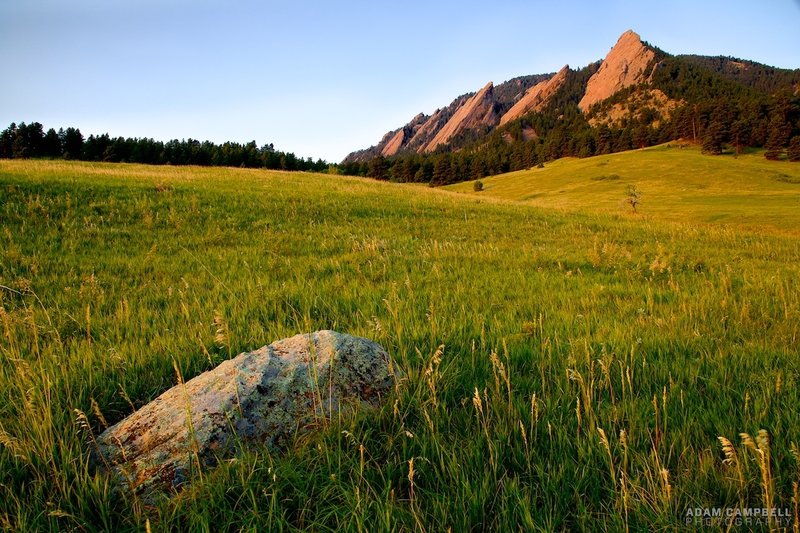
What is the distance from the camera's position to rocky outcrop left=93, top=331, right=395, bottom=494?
6.00 ft

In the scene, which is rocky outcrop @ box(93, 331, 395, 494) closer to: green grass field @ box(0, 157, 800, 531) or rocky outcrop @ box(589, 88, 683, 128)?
green grass field @ box(0, 157, 800, 531)

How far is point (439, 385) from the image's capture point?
8.25 ft

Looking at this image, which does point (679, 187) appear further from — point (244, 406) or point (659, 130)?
point (244, 406)

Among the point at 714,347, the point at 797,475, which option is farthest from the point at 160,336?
the point at 714,347

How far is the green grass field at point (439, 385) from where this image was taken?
1.63 m

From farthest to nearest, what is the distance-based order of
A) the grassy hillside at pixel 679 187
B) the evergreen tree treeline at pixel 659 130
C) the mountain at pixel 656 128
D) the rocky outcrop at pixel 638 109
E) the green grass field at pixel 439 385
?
the rocky outcrop at pixel 638 109 < the mountain at pixel 656 128 < the evergreen tree treeline at pixel 659 130 < the grassy hillside at pixel 679 187 < the green grass field at pixel 439 385

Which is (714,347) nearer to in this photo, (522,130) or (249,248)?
(249,248)

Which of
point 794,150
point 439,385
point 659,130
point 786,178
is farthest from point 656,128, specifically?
point 439,385

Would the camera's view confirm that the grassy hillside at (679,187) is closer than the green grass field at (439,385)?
No

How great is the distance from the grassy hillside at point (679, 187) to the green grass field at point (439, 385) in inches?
1031

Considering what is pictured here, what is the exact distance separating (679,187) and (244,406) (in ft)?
262

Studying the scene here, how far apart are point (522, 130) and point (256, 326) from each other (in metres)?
216

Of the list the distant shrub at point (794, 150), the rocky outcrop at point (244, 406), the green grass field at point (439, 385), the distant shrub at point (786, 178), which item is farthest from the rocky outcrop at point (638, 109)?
the rocky outcrop at point (244, 406)

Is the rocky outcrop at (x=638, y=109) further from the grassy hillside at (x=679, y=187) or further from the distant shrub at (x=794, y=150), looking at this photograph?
the distant shrub at (x=794, y=150)
